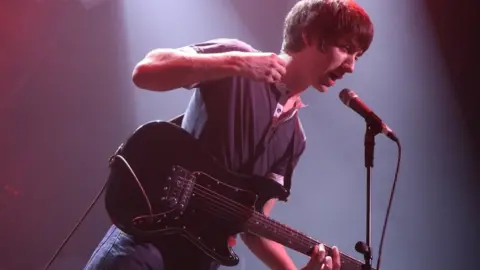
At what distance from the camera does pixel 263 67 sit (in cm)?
139

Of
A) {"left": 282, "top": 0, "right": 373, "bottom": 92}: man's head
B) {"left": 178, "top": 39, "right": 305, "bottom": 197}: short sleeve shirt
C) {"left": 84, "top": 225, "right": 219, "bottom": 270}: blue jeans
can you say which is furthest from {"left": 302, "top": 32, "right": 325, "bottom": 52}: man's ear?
{"left": 84, "top": 225, "right": 219, "bottom": 270}: blue jeans

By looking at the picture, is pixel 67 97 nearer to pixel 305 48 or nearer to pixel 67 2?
pixel 67 2

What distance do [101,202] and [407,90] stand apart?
177 centimetres

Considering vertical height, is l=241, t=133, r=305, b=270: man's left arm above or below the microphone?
below

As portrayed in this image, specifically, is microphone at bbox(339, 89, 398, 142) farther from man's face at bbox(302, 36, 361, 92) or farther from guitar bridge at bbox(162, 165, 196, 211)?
guitar bridge at bbox(162, 165, 196, 211)

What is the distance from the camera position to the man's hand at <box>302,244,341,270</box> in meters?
1.82

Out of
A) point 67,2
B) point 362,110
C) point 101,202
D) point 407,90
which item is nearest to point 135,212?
point 362,110

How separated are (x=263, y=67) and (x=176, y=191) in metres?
0.41

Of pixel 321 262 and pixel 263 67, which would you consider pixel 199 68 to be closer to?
pixel 263 67

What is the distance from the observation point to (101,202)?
9.20 feet

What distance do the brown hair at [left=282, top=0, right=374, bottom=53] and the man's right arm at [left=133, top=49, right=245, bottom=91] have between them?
468 mm

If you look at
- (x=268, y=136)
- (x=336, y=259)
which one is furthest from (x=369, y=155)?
(x=336, y=259)

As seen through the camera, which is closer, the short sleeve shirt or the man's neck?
the short sleeve shirt

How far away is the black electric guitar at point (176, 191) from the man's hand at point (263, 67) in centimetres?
27
